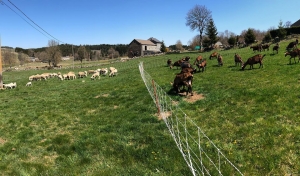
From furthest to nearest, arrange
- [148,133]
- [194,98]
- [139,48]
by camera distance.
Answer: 1. [139,48]
2. [194,98]
3. [148,133]

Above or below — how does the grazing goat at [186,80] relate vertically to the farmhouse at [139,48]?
below

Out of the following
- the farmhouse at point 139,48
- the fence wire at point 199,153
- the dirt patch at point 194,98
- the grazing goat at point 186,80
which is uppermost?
the farmhouse at point 139,48

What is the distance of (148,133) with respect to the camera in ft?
27.3

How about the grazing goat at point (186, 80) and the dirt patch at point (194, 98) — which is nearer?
the dirt patch at point (194, 98)

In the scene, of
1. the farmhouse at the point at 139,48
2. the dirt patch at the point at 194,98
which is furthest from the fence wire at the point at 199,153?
the farmhouse at the point at 139,48

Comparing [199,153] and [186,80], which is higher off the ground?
[186,80]

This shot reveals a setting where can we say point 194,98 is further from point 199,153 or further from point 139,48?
point 139,48

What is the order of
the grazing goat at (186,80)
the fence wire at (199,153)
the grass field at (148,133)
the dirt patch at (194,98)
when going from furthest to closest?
the grazing goat at (186,80), the dirt patch at (194,98), the grass field at (148,133), the fence wire at (199,153)

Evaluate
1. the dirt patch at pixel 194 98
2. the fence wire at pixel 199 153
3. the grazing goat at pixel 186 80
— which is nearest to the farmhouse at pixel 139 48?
the grazing goat at pixel 186 80

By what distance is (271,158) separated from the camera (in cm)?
570

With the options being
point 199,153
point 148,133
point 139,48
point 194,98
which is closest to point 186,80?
point 194,98

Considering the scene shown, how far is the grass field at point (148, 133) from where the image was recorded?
617 centimetres

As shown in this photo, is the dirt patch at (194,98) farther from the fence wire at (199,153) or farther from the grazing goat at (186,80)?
the fence wire at (199,153)

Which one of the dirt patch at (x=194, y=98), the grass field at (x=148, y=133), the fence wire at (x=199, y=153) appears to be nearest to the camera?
the fence wire at (x=199, y=153)
